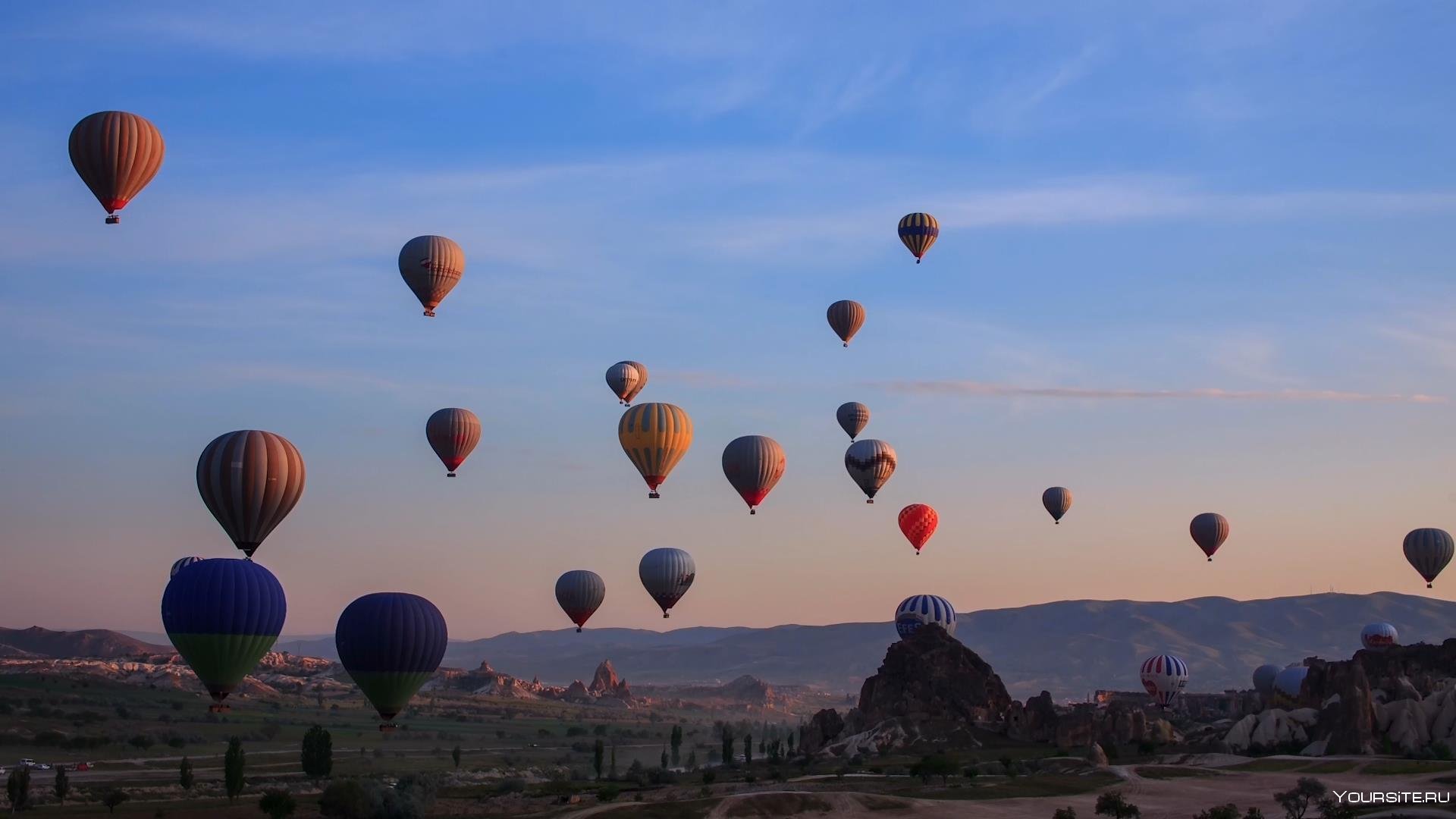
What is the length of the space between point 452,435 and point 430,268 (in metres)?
15.0

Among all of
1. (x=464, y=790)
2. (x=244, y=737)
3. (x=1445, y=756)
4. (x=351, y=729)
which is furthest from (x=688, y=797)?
(x=351, y=729)

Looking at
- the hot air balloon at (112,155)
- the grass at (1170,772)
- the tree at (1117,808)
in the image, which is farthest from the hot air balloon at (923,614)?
the hot air balloon at (112,155)

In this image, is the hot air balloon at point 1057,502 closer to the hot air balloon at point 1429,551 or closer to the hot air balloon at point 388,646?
the hot air balloon at point 1429,551

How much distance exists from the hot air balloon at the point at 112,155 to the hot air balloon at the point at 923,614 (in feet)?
267

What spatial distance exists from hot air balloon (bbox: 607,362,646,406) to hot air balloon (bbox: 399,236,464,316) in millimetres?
24494

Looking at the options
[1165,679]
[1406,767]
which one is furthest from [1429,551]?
[1406,767]

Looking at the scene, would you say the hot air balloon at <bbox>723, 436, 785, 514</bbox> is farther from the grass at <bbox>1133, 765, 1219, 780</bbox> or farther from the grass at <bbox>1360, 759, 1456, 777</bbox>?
the grass at <bbox>1360, 759, 1456, 777</bbox>

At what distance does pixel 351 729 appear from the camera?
17062cm

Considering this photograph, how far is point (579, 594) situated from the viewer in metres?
127

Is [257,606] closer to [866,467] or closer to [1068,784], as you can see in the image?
[1068,784]

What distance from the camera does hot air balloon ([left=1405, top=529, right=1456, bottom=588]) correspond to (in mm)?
135500

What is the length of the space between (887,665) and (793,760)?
11329 mm

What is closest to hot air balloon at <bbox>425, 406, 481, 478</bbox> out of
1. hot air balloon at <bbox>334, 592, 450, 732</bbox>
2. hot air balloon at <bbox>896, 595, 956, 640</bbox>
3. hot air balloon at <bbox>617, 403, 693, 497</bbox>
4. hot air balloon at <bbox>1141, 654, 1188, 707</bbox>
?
hot air balloon at <bbox>617, 403, 693, 497</bbox>

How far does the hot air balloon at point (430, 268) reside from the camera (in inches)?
3932
